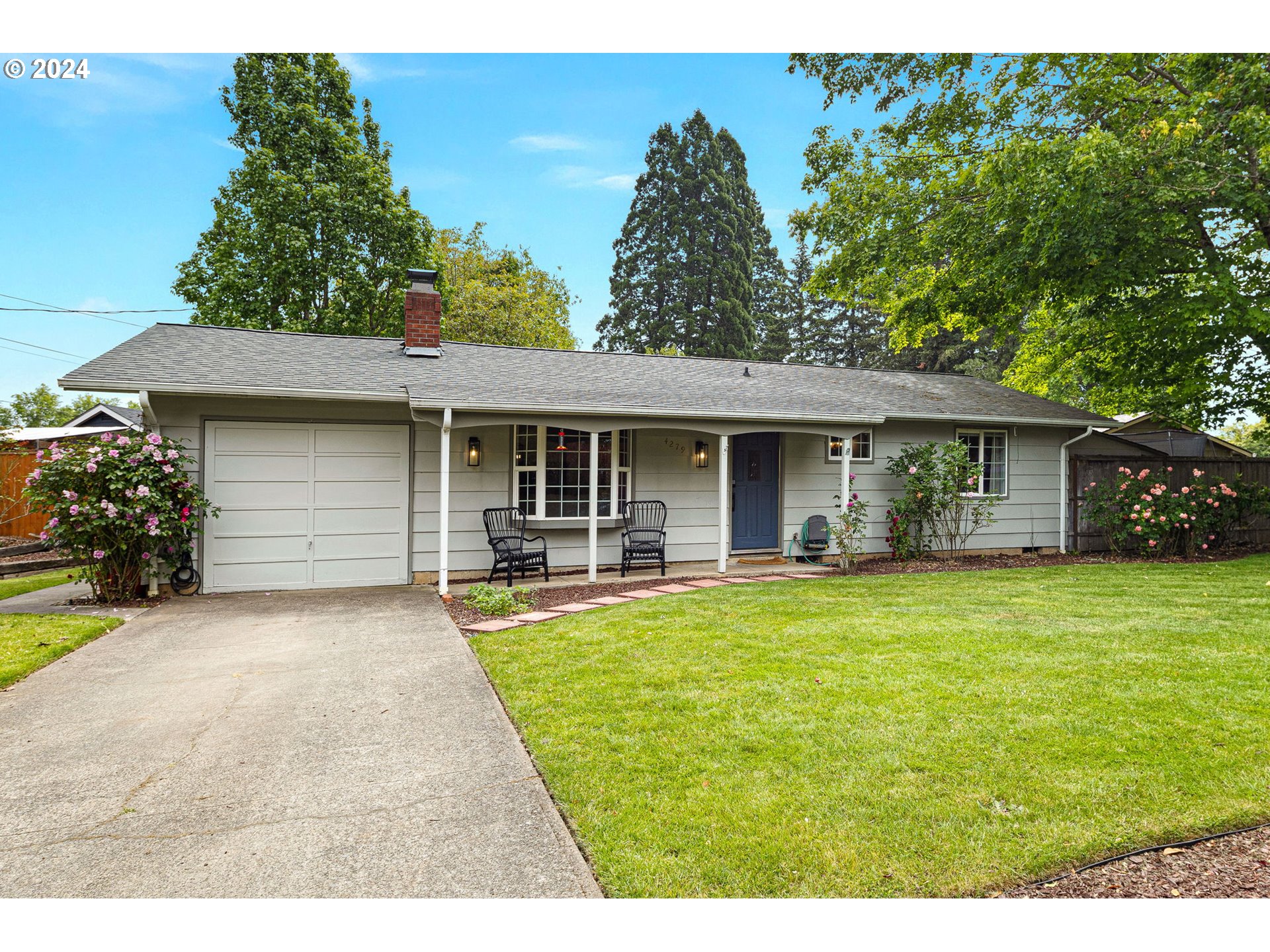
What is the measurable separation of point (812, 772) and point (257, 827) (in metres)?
2.18

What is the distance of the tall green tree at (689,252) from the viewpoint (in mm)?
28016

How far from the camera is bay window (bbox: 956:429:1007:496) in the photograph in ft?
36.3

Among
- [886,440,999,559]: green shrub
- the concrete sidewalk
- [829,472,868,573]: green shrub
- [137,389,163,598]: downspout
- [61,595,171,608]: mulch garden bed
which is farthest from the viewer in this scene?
[886,440,999,559]: green shrub

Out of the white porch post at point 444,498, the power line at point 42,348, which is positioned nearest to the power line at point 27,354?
the power line at point 42,348

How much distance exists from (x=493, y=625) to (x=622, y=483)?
12.3 ft

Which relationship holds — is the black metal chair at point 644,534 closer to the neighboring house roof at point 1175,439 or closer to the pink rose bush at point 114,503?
the pink rose bush at point 114,503

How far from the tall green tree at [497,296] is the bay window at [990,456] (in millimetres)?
14936

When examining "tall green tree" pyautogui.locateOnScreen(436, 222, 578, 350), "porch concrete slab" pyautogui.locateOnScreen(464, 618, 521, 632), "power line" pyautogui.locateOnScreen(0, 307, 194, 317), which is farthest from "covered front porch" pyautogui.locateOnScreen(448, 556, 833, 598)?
"power line" pyautogui.locateOnScreen(0, 307, 194, 317)

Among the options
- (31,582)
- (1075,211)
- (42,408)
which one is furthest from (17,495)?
(42,408)

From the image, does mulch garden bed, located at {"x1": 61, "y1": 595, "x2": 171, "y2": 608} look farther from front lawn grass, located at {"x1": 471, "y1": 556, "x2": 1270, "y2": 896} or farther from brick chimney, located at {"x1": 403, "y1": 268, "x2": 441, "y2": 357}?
brick chimney, located at {"x1": 403, "y1": 268, "x2": 441, "y2": 357}

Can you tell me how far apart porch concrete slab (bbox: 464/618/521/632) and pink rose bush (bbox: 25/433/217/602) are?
3.39 meters

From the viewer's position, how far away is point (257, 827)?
2439mm

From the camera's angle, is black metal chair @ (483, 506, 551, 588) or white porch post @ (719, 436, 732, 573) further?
white porch post @ (719, 436, 732, 573)
